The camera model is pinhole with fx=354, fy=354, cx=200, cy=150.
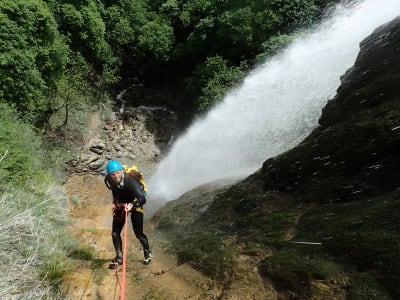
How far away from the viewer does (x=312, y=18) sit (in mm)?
20031

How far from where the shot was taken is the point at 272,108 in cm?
1552

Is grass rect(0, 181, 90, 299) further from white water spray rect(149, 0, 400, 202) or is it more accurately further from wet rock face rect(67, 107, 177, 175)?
wet rock face rect(67, 107, 177, 175)

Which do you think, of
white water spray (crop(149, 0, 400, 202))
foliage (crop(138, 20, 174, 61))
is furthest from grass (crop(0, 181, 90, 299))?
foliage (crop(138, 20, 174, 61))

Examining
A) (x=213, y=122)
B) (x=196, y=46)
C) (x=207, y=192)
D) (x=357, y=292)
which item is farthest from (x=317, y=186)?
(x=196, y=46)

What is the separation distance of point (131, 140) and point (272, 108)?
918cm

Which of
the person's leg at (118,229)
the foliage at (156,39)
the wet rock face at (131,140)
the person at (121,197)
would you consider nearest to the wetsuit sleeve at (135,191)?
the person at (121,197)

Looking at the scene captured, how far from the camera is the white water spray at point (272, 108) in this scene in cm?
1396

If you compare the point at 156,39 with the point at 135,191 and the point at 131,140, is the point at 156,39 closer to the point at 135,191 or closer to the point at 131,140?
the point at 131,140

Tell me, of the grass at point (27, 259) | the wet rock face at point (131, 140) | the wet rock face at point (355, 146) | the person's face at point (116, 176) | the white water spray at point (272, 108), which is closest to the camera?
the grass at point (27, 259)

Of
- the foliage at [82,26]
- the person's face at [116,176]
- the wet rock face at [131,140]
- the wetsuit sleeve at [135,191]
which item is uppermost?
the foliage at [82,26]

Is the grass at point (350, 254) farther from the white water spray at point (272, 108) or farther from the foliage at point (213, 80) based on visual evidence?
the foliage at point (213, 80)

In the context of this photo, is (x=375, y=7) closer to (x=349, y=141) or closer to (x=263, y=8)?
(x=263, y=8)

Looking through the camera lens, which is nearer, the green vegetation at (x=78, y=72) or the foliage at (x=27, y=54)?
the green vegetation at (x=78, y=72)

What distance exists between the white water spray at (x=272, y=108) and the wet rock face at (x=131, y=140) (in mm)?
1657
